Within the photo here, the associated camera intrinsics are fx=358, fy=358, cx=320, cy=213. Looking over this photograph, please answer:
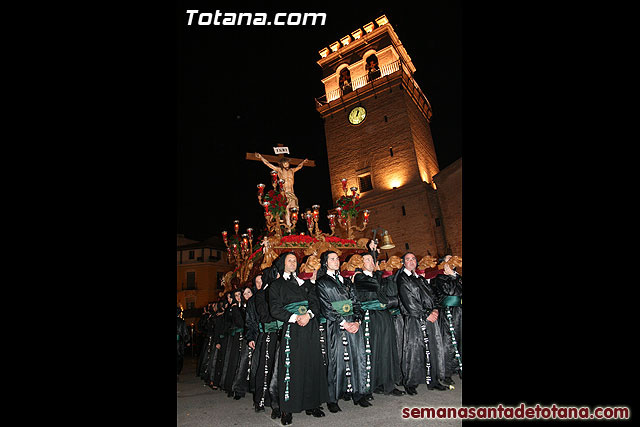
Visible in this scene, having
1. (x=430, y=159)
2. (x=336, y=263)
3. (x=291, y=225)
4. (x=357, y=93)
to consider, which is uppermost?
(x=357, y=93)

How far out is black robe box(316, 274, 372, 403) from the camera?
5.04 m

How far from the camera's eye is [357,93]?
2459 cm

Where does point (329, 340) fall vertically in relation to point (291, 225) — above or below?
below

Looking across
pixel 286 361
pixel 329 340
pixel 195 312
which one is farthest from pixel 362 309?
pixel 195 312

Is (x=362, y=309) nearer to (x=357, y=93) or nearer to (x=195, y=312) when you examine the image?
(x=357, y=93)

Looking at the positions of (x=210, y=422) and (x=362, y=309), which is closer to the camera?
(x=210, y=422)

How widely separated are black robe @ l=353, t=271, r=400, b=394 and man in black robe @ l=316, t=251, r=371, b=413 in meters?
0.32

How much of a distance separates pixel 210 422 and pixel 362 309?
2664mm

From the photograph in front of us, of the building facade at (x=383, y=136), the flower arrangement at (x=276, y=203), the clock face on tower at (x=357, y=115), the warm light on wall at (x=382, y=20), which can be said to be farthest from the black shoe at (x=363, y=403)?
the warm light on wall at (x=382, y=20)

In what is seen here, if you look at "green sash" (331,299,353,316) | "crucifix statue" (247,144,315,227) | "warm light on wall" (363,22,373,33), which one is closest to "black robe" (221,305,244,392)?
"green sash" (331,299,353,316)

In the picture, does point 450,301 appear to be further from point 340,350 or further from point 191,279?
point 191,279

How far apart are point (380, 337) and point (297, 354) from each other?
1.66 m

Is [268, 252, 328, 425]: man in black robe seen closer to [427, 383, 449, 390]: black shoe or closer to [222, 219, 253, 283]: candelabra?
[427, 383, 449, 390]: black shoe

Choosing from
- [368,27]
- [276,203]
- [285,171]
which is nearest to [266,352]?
[276,203]
